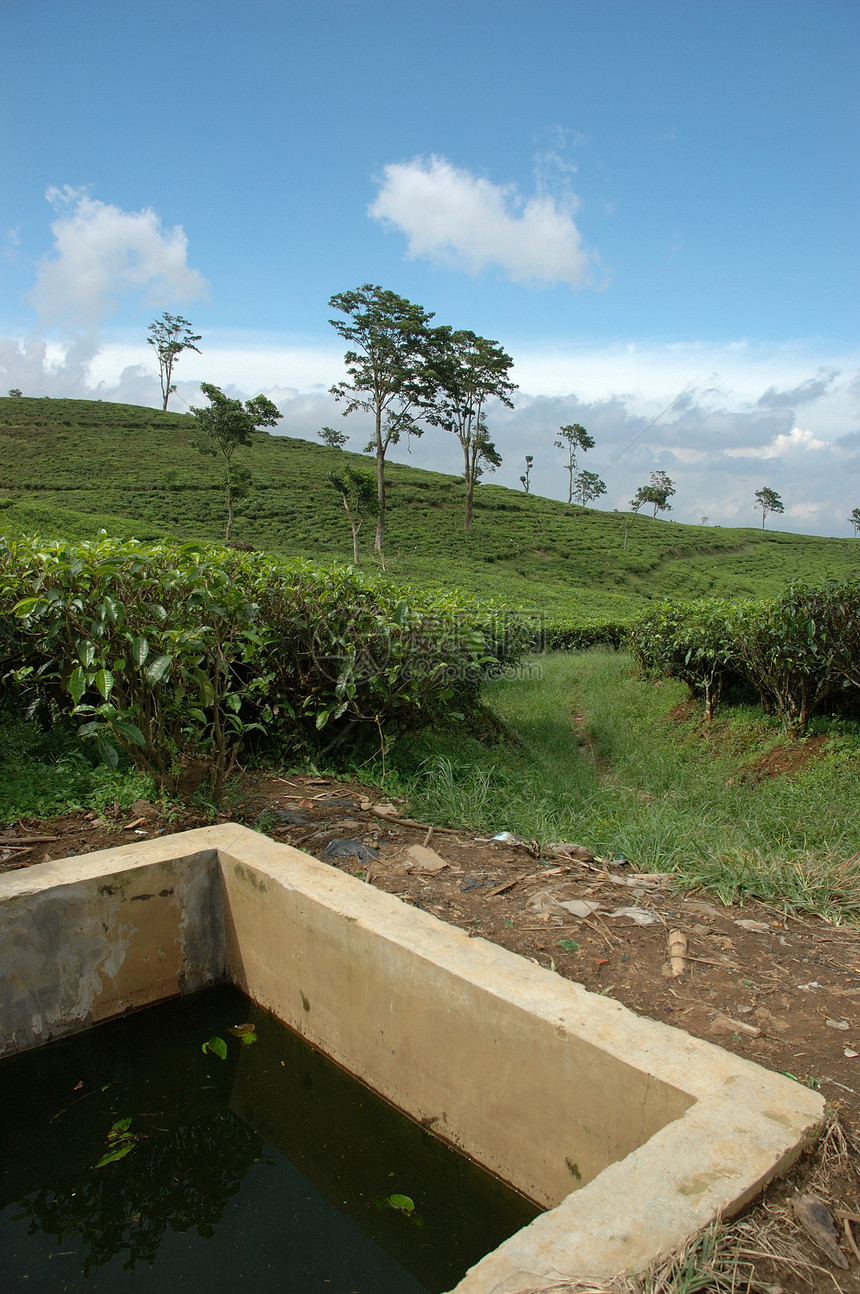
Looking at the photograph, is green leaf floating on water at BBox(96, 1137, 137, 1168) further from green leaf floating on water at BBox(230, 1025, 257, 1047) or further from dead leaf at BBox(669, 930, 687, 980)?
dead leaf at BBox(669, 930, 687, 980)

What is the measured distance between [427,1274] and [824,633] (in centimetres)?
630

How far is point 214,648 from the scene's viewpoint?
3.74 meters

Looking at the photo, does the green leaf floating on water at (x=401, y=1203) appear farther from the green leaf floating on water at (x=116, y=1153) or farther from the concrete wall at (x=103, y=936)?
the concrete wall at (x=103, y=936)

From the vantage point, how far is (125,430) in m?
53.4

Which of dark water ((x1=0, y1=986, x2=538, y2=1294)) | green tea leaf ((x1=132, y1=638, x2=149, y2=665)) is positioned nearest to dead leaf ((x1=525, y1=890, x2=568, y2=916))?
dark water ((x1=0, y1=986, x2=538, y2=1294))

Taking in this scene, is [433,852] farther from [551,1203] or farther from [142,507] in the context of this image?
[142,507]

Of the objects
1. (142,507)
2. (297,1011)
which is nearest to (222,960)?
(297,1011)

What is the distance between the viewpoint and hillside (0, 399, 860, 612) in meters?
30.4

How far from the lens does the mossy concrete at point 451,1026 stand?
1425 mm

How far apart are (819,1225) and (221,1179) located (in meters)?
1.63

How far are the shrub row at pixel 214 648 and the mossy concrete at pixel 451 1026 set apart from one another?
730mm

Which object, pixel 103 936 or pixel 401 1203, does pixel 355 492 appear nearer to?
pixel 103 936

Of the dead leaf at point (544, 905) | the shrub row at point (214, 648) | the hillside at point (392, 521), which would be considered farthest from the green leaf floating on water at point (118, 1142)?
the hillside at point (392, 521)

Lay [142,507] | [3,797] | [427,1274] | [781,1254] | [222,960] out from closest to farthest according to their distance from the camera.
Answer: [781,1254] < [427,1274] < [222,960] < [3,797] < [142,507]
